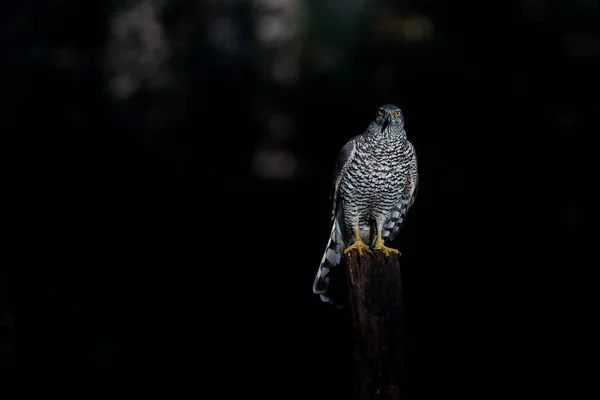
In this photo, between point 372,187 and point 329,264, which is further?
point 329,264

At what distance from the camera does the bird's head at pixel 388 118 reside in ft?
12.1

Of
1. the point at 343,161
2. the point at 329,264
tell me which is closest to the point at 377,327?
the point at 329,264

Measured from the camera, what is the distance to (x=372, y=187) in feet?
12.6

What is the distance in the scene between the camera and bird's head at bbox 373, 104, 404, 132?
12.1 ft

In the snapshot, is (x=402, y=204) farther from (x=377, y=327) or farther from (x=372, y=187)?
(x=377, y=327)

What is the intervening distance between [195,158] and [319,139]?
203 centimetres

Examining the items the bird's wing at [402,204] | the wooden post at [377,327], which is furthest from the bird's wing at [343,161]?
the wooden post at [377,327]

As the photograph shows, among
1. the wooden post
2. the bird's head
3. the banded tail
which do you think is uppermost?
the bird's head

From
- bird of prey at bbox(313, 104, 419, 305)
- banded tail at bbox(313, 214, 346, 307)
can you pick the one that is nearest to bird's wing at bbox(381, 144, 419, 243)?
bird of prey at bbox(313, 104, 419, 305)

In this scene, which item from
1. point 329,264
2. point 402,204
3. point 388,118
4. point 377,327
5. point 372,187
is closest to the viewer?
point 377,327

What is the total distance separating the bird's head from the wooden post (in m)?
1.07

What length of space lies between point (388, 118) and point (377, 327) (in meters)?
1.44

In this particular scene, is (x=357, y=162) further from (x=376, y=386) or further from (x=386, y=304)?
(x=376, y=386)

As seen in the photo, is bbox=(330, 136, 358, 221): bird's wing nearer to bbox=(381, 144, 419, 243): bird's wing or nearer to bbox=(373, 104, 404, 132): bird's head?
bbox=(373, 104, 404, 132): bird's head
